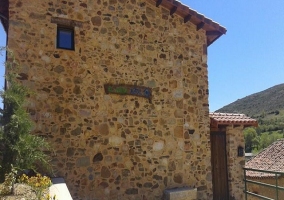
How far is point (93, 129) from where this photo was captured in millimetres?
7270

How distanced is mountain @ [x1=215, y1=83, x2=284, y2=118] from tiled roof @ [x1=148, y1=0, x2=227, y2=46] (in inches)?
2293

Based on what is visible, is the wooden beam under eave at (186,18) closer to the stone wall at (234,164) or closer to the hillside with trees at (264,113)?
the stone wall at (234,164)

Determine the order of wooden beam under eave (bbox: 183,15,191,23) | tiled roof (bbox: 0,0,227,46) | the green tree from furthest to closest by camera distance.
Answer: wooden beam under eave (bbox: 183,15,191,23), tiled roof (bbox: 0,0,227,46), the green tree

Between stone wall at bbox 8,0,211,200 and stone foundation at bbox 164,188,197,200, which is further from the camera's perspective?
stone foundation at bbox 164,188,197,200

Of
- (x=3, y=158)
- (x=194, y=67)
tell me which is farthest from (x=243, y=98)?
(x=3, y=158)

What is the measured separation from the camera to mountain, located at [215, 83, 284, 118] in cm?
6438

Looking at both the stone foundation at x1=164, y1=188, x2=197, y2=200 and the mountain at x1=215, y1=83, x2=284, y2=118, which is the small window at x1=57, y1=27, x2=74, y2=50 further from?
the mountain at x1=215, y1=83, x2=284, y2=118

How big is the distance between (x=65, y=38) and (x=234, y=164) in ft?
22.6

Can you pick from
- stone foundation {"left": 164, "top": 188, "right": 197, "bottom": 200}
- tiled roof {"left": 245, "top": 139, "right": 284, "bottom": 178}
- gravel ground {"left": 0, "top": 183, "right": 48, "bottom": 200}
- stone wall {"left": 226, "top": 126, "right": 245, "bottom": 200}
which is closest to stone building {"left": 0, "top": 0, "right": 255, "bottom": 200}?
stone foundation {"left": 164, "top": 188, "right": 197, "bottom": 200}

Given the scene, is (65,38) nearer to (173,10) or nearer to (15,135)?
(15,135)

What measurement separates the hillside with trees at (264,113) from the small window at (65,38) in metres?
48.0

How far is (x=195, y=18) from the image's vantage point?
8.77m

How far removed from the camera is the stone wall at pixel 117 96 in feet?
22.7

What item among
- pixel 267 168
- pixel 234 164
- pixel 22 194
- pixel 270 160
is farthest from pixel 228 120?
pixel 270 160
